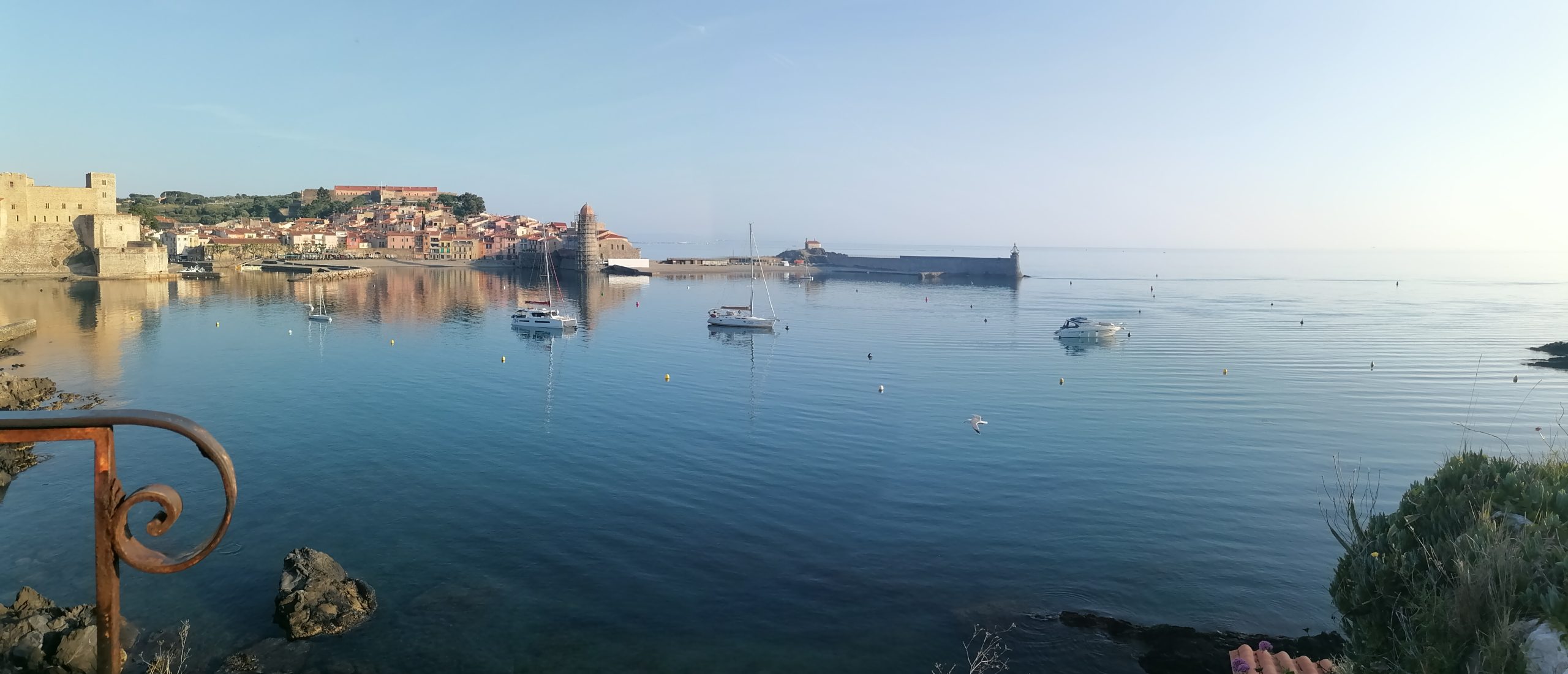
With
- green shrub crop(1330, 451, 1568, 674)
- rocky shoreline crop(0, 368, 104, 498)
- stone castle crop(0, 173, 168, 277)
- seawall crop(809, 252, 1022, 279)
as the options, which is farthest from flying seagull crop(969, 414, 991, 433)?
seawall crop(809, 252, 1022, 279)

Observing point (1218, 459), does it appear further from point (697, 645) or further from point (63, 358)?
point (63, 358)

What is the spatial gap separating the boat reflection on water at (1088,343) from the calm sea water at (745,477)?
40 cm

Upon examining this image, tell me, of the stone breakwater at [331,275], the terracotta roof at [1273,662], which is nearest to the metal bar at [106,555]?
the terracotta roof at [1273,662]

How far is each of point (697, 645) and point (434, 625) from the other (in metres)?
3.06

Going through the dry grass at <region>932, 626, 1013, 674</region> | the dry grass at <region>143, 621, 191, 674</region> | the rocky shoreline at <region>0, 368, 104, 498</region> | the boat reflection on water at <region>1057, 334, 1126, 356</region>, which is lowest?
the dry grass at <region>932, 626, 1013, 674</region>

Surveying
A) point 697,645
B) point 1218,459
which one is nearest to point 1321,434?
point 1218,459

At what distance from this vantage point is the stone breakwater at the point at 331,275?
69.4 meters

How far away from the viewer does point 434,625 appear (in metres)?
9.68

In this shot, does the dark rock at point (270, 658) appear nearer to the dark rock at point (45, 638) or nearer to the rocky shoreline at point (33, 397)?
the dark rock at point (45, 638)

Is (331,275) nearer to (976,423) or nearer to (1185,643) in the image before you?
(976,423)

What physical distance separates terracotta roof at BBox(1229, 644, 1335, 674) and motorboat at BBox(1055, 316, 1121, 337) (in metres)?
31.8

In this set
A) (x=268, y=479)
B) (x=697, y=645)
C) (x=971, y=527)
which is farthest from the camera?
(x=268, y=479)

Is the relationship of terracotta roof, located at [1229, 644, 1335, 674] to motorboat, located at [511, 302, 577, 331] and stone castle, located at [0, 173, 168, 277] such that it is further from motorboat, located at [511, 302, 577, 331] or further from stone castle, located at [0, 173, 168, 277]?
stone castle, located at [0, 173, 168, 277]

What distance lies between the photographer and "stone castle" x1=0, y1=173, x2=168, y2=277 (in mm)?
58438
